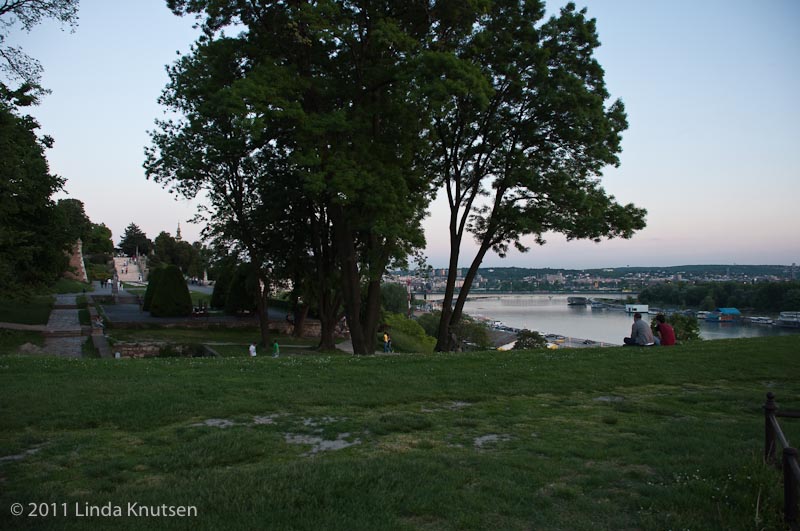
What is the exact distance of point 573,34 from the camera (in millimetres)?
16500

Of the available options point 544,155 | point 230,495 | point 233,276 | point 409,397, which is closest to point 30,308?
point 233,276

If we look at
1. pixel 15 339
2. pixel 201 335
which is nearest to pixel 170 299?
pixel 201 335

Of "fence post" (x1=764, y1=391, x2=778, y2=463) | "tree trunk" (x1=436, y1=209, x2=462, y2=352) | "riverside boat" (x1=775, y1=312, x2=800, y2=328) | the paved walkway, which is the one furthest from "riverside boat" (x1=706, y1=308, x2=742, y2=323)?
"fence post" (x1=764, y1=391, x2=778, y2=463)

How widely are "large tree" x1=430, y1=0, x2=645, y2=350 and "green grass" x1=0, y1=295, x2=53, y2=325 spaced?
19928 mm

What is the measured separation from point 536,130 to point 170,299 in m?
23.8

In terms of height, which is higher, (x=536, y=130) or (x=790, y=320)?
(x=536, y=130)

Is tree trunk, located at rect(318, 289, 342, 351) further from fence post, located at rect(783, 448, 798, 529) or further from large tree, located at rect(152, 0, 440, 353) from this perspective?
fence post, located at rect(783, 448, 798, 529)

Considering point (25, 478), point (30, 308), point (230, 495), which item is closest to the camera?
point (230, 495)

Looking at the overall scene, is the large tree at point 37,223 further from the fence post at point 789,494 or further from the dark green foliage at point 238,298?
the fence post at point 789,494

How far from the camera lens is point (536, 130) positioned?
1655 centimetres

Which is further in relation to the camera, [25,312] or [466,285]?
[25,312]

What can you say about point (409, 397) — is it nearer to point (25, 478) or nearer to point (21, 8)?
point (25, 478)

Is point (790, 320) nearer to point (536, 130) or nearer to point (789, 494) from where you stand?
point (536, 130)

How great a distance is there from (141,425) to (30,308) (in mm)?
33322
